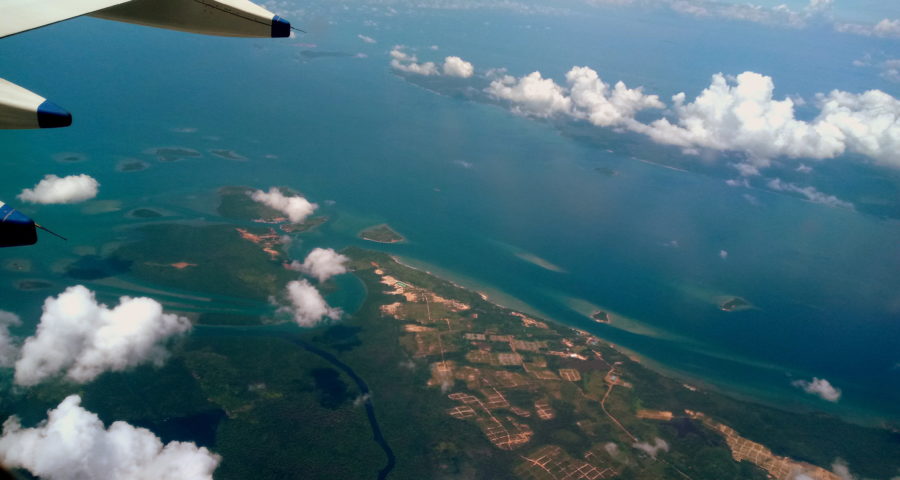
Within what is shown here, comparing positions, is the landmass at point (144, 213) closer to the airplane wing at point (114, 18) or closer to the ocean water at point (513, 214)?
the ocean water at point (513, 214)

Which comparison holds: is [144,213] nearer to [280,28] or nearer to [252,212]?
[252,212]

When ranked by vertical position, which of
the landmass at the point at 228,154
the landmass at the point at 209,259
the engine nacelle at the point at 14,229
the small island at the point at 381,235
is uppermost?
the engine nacelle at the point at 14,229

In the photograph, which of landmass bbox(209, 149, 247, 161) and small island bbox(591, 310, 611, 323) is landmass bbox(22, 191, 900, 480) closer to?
small island bbox(591, 310, 611, 323)

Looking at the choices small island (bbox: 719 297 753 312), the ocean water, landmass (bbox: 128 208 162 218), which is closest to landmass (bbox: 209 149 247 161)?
the ocean water

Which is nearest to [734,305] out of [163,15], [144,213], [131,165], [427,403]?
[427,403]

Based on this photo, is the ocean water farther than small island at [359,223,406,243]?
No

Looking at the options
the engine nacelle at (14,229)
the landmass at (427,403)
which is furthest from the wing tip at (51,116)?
the landmass at (427,403)
